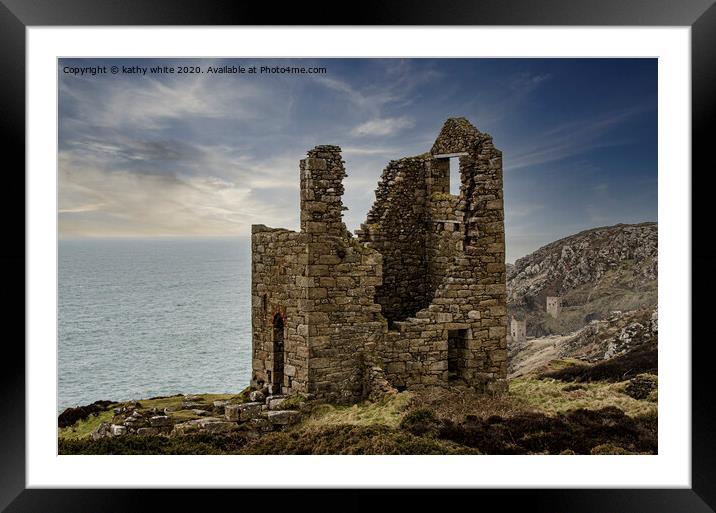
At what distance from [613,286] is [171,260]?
52.1 feet

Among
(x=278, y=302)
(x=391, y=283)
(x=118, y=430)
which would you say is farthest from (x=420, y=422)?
(x=118, y=430)

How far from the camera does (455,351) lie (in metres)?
19.7

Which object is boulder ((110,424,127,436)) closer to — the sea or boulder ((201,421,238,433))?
boulder ((201,421,238,433))

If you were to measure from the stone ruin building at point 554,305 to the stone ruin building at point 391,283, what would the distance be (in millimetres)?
11685

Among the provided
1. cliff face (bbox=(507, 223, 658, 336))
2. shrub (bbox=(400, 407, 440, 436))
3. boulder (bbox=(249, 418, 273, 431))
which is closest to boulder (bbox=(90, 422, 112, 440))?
boulder (bbox=(249, 418, 273, 431))

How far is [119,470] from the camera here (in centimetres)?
1497

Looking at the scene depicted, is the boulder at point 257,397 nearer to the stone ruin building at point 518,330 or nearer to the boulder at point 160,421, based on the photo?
the boulder at point 160,421

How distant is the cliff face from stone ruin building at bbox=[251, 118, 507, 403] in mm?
10566

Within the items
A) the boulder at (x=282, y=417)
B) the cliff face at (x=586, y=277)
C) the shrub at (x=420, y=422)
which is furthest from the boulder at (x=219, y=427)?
the cliff face at (x=586, y=277)
